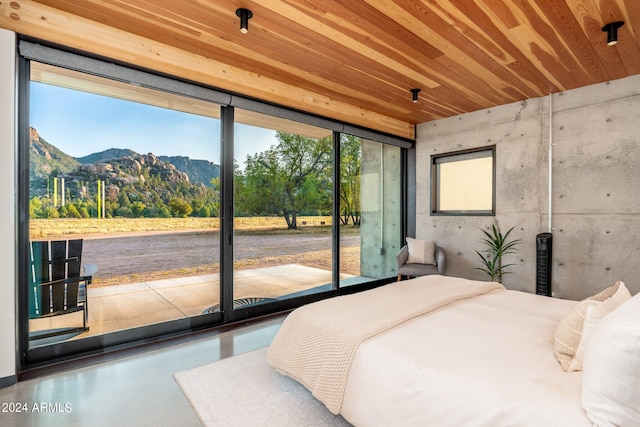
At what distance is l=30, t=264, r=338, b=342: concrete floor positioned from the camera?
2.62 m

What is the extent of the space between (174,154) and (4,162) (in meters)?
1.18

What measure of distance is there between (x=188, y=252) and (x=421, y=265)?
9.79ft

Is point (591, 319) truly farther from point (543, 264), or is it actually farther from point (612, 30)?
point (543, 264)

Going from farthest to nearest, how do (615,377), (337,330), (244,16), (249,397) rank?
(244,16)
(249,397)
(337,330)
(615,377)

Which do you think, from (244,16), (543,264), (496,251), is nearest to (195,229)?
(244,16)

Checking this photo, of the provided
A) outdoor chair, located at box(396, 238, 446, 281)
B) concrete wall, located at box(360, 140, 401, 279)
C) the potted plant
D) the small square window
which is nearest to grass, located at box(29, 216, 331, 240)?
concrete wall, located at box(360, 140, 401, 279)

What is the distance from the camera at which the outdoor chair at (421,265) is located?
4262 millimetres

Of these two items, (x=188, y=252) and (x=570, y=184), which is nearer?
(x=188, y=252)

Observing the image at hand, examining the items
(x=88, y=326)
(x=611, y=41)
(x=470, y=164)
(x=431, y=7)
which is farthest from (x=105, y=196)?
(x=470, y=164)

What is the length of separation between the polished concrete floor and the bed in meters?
0.69

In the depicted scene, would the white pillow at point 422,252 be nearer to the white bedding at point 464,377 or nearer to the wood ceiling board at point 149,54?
the wood ceiling board at point 149,54

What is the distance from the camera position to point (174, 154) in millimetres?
3014

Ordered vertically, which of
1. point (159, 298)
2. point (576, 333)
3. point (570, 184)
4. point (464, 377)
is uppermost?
point (570, 184)

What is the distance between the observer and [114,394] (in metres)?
2.01
